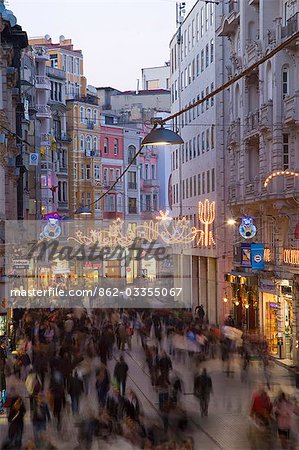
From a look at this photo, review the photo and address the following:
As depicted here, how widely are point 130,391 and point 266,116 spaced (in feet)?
63.5

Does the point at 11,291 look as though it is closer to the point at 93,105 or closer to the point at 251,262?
the point at 251,262

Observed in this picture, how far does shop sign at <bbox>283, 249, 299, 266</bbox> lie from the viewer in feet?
105

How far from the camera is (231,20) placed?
43.3m

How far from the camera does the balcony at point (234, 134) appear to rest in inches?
1679

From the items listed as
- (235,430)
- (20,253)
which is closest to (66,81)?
(20,253)

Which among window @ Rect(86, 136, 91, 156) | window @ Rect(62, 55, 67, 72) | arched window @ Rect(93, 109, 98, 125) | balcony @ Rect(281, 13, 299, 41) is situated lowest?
balcony @ Rect(281, 13, 299, 41)

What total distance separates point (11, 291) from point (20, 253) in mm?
2996

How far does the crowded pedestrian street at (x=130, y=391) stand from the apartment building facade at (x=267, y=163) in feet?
12.0

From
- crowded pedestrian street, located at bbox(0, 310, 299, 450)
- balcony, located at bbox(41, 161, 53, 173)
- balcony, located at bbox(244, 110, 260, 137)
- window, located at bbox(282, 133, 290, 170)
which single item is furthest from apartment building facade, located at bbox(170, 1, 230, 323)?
crowded pedestrian street, located at bbox(0, 310, 299, 450)

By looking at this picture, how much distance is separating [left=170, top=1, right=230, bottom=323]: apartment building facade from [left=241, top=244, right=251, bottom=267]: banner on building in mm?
9144

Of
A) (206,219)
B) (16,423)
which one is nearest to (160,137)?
(16,423)

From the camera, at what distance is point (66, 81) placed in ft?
285

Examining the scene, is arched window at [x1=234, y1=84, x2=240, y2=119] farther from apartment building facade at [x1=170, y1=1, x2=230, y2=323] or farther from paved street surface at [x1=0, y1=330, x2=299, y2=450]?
paved street surface at [x1=0, y1=330, x2=299, y2=450]

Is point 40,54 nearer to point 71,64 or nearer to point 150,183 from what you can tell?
point 71,64
